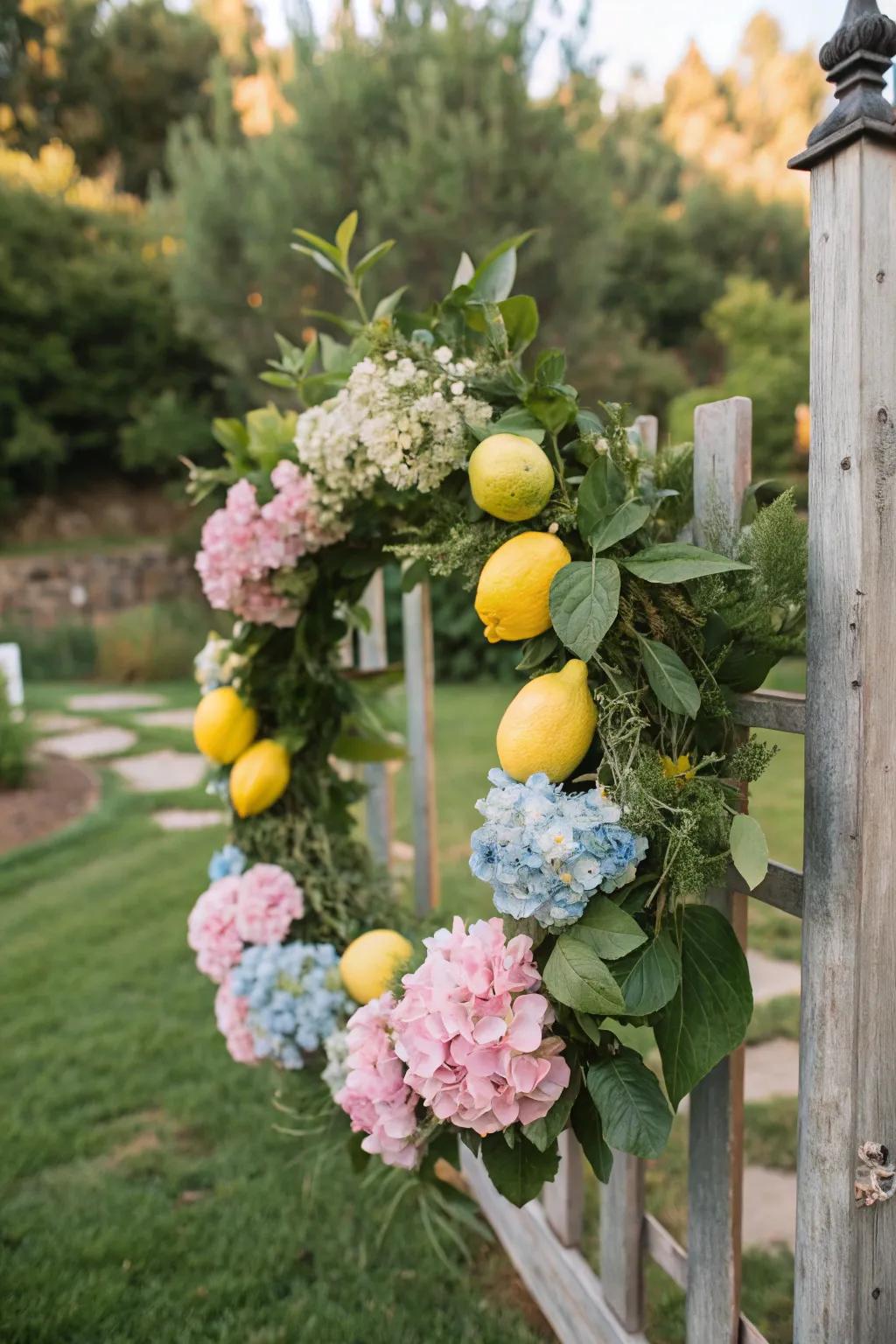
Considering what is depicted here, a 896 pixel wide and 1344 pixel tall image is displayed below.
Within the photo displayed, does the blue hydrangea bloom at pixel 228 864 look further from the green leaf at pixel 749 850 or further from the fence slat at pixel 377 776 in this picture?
the green leaf at pixel 749 850

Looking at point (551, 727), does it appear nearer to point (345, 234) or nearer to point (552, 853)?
point (552, 853)

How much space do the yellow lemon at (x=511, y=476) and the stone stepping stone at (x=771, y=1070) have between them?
186 cm

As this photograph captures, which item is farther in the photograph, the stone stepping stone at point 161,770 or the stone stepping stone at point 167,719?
the stone stepping stone at point 167,719

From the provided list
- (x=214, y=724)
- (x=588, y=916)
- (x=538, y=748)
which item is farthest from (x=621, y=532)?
(x=214, y=724)

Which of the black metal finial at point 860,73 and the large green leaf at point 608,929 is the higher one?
the black metal finial at point 860,73

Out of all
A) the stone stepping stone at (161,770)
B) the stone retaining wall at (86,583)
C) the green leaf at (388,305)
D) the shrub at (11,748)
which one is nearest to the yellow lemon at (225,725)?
the green leaf at (388,305)

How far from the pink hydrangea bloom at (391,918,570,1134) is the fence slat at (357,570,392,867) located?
4.93 feet

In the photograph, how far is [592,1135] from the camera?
3.39 feet

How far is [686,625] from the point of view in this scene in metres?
1.11

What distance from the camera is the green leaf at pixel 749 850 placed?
3.22 ft

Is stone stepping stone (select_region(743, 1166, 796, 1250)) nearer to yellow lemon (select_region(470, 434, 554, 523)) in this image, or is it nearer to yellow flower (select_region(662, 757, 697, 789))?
yellow flower (select_region(662, 757, 697, 789))

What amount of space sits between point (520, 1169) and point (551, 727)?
1.60ft

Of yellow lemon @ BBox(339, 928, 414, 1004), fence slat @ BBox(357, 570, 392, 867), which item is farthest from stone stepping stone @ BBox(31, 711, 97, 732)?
yellow lemon @ BBox(339, 928, 414, 1004)

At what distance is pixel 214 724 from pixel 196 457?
11522mm
